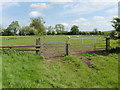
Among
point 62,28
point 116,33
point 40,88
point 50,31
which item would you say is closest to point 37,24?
point 50,31

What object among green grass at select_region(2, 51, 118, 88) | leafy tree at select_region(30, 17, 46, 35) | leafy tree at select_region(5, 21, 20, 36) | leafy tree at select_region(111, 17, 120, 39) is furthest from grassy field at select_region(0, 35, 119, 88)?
leafy tree at select_region(5, 21, 20, 36)

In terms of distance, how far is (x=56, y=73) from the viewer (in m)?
4.35

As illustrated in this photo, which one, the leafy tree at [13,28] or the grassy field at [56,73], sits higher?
the leafy tree at [13,28]

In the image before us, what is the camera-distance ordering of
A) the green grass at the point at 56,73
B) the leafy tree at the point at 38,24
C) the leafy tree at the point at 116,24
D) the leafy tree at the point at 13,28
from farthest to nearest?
the leafy tree at the point at 13,28
the leafy tree at the point at 38,24
the leafy tree at the point at 116,24
the green grass at the point at 56,73

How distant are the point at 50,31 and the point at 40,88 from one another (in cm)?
5358

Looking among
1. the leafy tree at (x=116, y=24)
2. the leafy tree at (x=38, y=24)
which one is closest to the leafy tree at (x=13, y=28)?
the leafy tree at (x=38, y=24)

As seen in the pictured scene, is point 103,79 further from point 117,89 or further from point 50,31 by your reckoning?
point 50,31

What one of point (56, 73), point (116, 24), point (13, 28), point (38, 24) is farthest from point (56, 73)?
point (13, 28)

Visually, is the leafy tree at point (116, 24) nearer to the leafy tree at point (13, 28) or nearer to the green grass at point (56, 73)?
the green grass at point (56, 73)

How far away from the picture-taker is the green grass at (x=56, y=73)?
362 cm

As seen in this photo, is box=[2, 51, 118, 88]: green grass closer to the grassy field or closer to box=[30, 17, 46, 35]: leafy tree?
the grassy field

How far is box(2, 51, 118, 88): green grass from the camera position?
3.62m

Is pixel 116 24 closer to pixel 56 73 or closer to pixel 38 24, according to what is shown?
pixel 56 73

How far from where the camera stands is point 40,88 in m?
3.40
